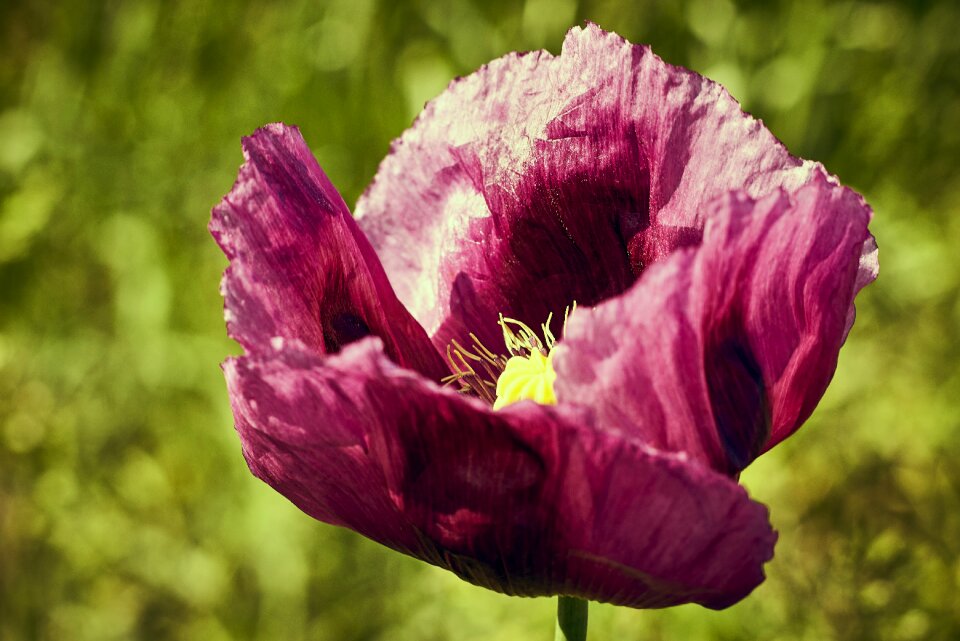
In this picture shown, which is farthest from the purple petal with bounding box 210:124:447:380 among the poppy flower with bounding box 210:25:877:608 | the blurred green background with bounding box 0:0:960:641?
the blurred green background with bounding box 0:0:960:641

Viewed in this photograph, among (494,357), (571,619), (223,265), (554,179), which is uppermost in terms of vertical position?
(223,265)

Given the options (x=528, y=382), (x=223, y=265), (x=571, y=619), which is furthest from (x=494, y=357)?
(x=223, y=265)

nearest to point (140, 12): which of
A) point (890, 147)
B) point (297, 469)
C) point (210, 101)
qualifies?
point (210, 101)

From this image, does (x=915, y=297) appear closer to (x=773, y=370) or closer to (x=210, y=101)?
(x=210, y=101)

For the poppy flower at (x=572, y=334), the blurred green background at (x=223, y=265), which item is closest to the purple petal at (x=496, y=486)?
the poppy flower at (x=572, y=334)

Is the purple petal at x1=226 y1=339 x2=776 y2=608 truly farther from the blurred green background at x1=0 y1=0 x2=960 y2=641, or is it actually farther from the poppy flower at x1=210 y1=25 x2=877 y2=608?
the blurred green background at x1=0 y1=0 x2=960 y2=641

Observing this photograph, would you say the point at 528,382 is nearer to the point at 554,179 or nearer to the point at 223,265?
the point at 554,179

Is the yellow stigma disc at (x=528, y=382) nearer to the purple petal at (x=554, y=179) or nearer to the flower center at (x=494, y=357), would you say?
the flower center at (x=494, y=357)
